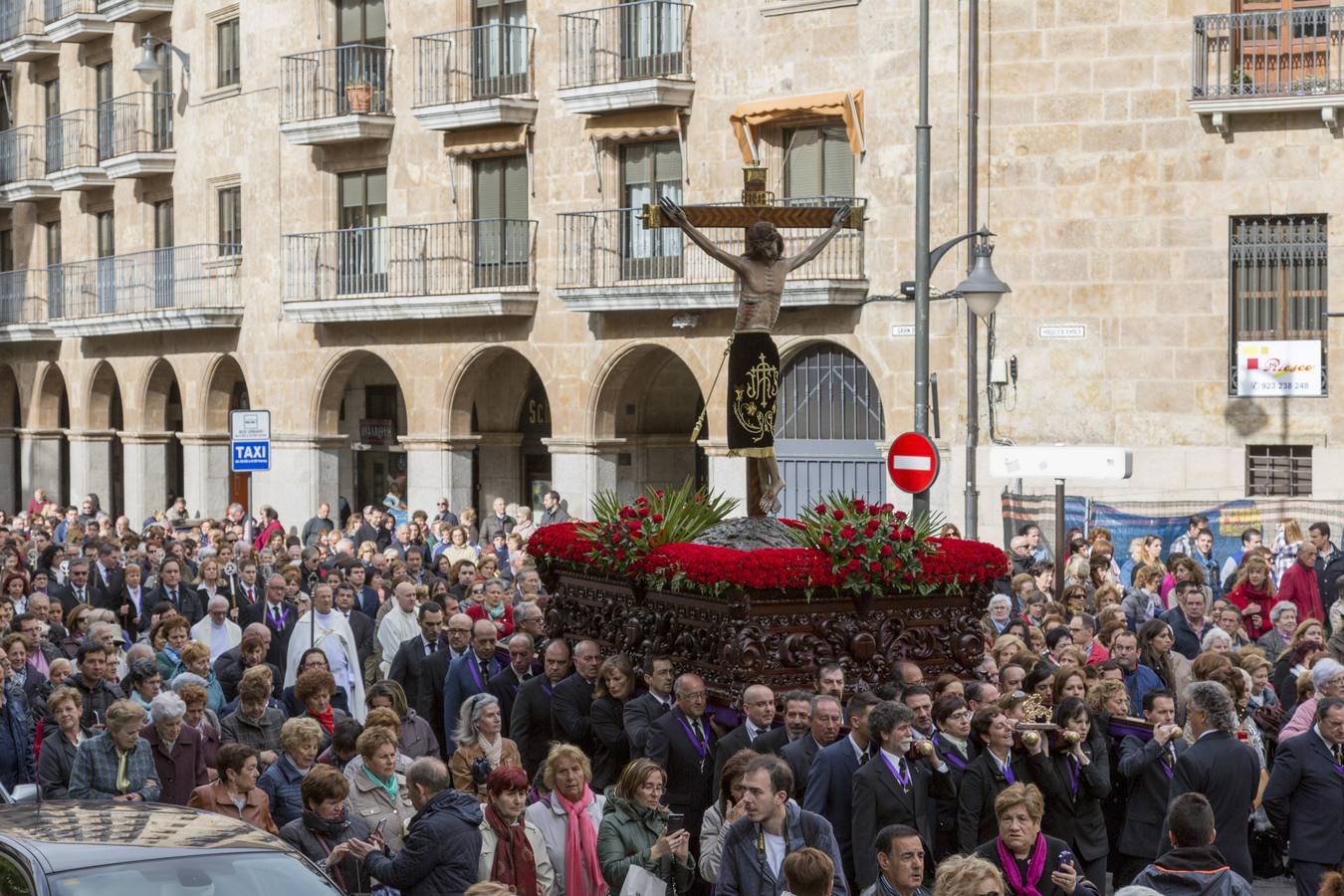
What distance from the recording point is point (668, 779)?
10.6 metres

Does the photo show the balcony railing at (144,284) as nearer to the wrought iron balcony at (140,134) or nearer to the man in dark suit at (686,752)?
the wrought iron balcony at (140,134)

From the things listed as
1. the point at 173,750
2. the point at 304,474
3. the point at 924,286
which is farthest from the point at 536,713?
the point at 304,474

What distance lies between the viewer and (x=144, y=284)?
3709 centimetres

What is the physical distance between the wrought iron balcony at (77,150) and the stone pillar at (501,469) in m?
12.0

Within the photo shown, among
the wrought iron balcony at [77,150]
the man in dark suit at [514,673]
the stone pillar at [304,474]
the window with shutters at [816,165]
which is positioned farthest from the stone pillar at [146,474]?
the man in dark suit at [514,673]

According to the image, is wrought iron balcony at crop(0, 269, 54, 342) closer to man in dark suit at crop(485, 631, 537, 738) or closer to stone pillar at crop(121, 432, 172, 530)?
stone pillar at crop(121, 432, 172, 530)

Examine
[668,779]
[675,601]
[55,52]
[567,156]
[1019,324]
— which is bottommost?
[668,779]

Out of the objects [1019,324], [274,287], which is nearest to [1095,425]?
[1019,324]

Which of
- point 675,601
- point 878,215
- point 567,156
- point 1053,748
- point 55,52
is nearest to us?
point 1053,748

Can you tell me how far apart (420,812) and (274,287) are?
26.0 m

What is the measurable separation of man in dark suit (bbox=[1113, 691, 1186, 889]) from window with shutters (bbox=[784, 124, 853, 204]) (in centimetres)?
1556

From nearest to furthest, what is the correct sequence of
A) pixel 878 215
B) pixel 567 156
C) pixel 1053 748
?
pixel 1053 748
pixel 878 215
pixel 567 156

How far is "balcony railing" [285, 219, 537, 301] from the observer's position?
96.1ft

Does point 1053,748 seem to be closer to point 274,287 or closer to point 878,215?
point 878,215
